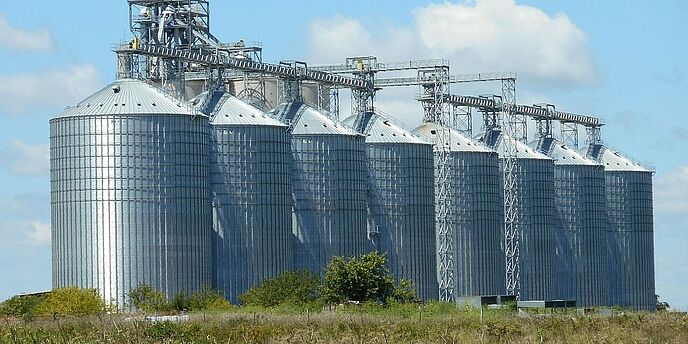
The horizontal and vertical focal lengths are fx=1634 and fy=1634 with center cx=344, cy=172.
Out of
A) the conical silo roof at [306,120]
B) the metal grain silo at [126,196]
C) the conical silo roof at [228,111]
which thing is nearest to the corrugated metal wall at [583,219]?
the conical silo roof at [306,120]

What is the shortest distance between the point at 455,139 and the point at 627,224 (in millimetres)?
30536

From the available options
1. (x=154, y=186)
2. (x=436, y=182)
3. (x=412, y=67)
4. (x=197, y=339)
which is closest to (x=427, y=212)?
(x=436, y=182)

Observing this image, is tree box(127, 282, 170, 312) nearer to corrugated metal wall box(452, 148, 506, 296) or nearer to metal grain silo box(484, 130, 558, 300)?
corrugated metal wall box(452, 148, 506, 296)

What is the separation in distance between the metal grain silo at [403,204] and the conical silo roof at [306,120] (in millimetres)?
6189

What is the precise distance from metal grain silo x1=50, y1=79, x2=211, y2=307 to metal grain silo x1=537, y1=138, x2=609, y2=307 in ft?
178

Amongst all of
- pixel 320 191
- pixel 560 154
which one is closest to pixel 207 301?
pixel 320 191

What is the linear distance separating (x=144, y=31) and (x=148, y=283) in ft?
86.3

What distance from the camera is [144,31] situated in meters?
123

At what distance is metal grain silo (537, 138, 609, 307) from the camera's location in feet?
497

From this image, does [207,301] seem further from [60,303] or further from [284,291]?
[60,303]

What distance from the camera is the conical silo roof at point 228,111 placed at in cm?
11275

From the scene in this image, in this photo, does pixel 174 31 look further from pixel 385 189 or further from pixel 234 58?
pixel 385 189

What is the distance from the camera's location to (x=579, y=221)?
153m

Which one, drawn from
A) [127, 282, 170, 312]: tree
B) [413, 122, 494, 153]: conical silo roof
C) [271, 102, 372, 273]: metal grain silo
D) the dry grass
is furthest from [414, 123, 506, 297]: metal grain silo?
the dry grass
